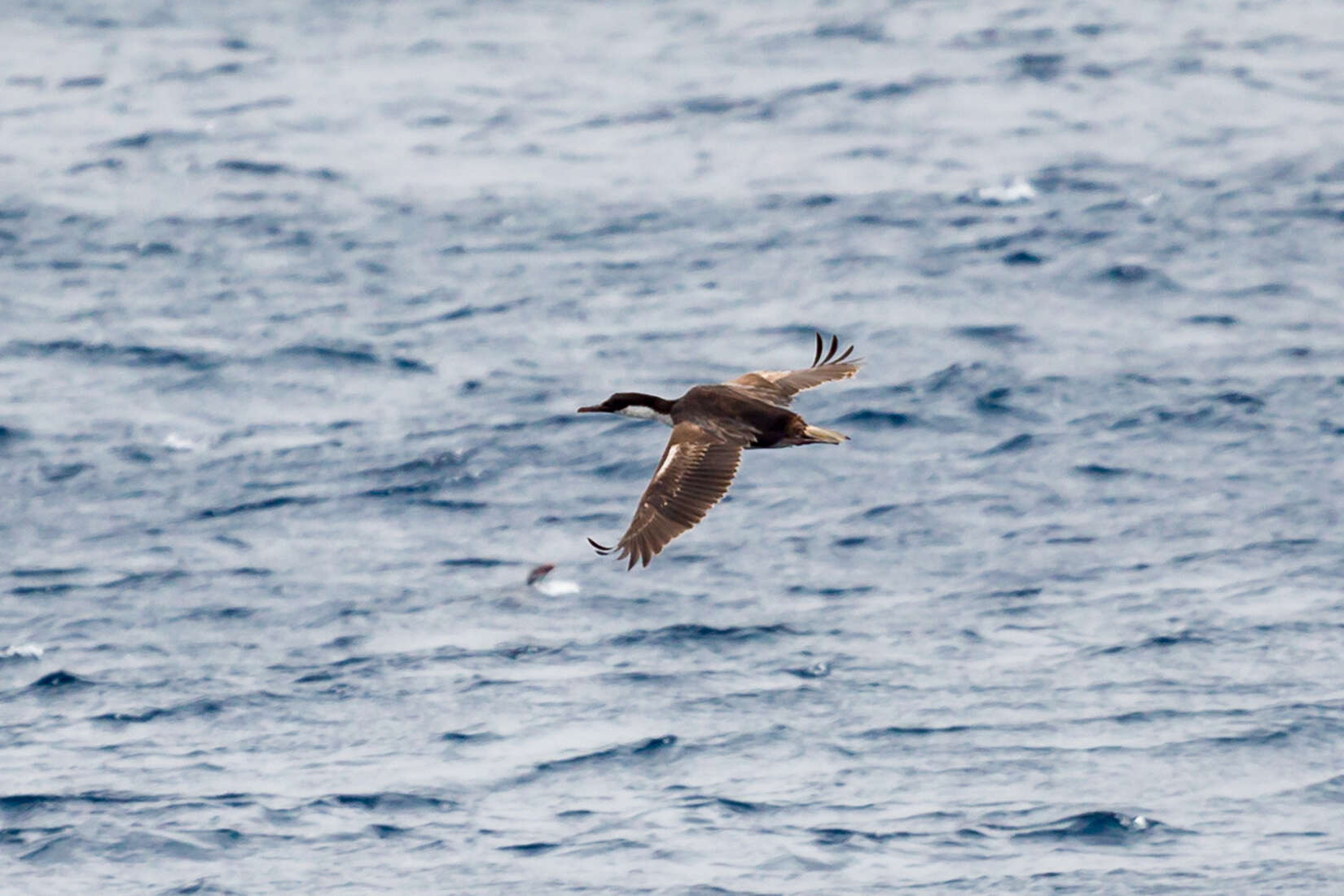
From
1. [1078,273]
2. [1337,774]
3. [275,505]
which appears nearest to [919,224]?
[1078,273]

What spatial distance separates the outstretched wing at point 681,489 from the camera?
473 inches

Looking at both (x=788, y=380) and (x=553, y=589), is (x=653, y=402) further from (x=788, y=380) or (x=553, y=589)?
(x=553, y=589)

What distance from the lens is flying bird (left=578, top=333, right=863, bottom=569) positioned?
479 inches

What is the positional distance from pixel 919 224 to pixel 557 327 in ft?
14.2

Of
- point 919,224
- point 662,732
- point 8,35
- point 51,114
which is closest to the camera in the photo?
point 662,732

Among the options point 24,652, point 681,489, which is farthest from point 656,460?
point 681,489

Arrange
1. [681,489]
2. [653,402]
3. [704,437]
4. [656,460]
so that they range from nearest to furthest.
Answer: [681,489]
[704,437]
[653,402]
[656,460]

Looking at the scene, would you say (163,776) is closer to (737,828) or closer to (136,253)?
(737,828)

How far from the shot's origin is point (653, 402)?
13.7m

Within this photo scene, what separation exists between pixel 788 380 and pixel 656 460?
6.55m

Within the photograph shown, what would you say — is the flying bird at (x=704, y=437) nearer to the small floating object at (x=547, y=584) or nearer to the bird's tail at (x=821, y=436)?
the bird's tail at (x=821, y=436)

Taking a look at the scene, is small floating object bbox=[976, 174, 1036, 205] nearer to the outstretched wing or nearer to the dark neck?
the dark neck

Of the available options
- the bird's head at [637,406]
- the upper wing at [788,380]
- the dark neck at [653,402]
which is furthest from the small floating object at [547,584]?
the dark neck at [653,402]

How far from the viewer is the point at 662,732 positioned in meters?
16.8
